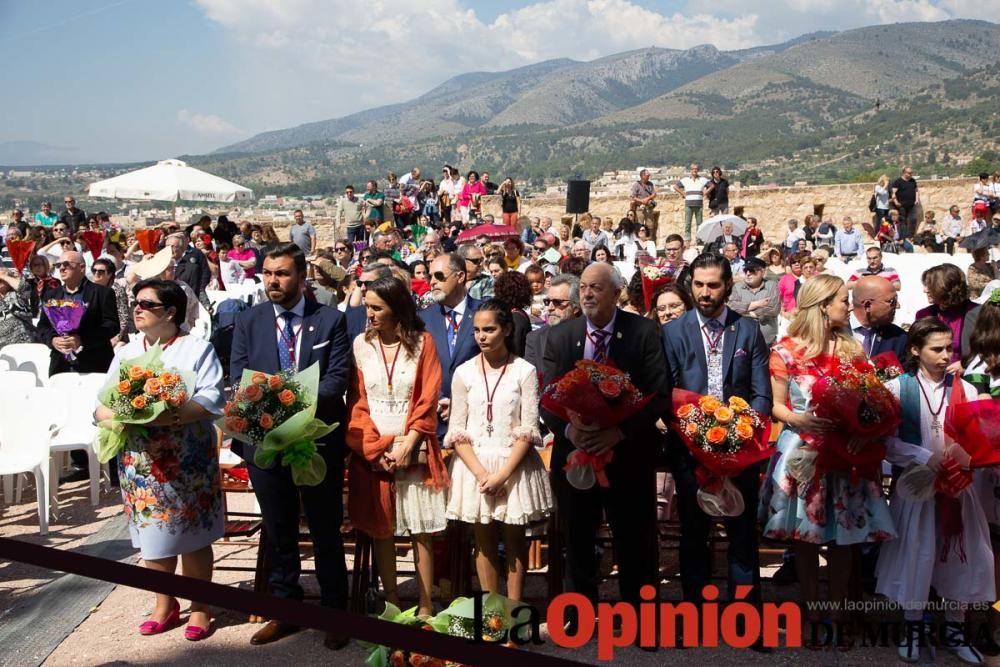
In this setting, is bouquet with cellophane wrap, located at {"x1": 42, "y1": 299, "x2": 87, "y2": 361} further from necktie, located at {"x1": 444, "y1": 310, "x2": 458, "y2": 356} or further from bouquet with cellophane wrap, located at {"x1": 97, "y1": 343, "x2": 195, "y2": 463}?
necktie, located at {"x1": 444, "y1": 310, "x2": 458, "y2": 356}

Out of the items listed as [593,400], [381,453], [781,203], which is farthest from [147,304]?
[781,203]

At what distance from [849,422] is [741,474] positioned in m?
0.60

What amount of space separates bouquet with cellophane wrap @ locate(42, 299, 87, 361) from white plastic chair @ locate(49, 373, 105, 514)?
0.45m

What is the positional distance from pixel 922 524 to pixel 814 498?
53 cm

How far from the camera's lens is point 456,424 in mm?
4605

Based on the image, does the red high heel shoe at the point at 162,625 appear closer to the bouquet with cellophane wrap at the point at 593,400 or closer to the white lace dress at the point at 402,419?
the white lace dress at the point at 402,419

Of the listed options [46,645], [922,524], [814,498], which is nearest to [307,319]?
[46,645]

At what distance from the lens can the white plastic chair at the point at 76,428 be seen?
6.67 meters

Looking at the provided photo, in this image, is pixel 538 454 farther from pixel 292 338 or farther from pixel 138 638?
pixel 138 638

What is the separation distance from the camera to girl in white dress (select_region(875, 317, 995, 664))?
4.28 metres

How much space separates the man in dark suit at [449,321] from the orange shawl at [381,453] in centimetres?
49

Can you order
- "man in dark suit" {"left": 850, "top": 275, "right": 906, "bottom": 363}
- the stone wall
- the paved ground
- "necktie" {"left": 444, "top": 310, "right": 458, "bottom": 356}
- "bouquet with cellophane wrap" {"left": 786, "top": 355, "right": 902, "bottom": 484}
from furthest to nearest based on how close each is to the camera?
1. the stone wall
2. "necktie" {"left": 444, "top": 310, "right": 458, "bottom": 356}
3. "man in dark suit" {"left": 850, "top": 275, "right": 906, "bottom": 363}
4. the paved ground
5. "bouquet with cellophane wrap" {"left": 786, "top": 355, "right": 902, "bottom": 484}

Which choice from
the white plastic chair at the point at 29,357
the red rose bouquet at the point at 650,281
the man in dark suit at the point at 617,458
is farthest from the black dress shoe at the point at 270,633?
the white plastic chair at the point at 29,357

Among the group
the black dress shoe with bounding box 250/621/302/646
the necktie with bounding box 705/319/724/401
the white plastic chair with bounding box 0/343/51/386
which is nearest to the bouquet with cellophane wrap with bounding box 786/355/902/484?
the necktie with bounding box 705/319/724/401
